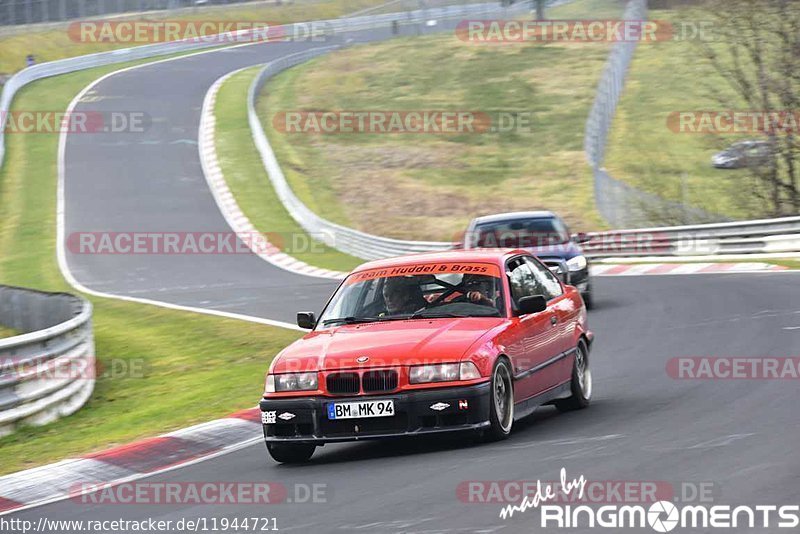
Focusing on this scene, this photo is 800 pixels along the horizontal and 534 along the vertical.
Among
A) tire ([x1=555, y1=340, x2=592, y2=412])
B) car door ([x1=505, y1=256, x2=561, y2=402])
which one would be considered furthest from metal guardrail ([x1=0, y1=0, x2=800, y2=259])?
car door ([x1=505, y1=256, x2=561, y2=402])

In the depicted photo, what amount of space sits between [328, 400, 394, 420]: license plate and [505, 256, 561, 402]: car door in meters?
1.02

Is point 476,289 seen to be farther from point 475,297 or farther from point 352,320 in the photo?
point 352,320

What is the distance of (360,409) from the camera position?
8.71 meters

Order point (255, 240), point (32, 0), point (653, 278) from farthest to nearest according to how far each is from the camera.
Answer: point (32, 0)
point (255, 240)
point (653, 278)

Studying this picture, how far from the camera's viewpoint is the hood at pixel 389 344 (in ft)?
28.6

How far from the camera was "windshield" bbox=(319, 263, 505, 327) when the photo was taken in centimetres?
968

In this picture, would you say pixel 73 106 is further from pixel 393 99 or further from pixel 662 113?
pixel 662 113

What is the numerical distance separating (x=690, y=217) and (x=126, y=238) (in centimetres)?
1534

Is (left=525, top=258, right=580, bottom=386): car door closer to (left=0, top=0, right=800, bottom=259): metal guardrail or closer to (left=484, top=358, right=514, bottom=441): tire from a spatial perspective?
(left=484, top=358, right=514, bottom=441): tire

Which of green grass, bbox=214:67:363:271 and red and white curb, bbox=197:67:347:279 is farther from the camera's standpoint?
green grass, bbox=214:67:363:271

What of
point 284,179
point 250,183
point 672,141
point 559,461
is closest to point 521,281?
point 559,461

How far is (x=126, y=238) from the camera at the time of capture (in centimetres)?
3697

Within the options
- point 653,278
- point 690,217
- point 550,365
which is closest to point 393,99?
point 690,217

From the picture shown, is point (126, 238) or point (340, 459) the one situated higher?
point (340, 459)
